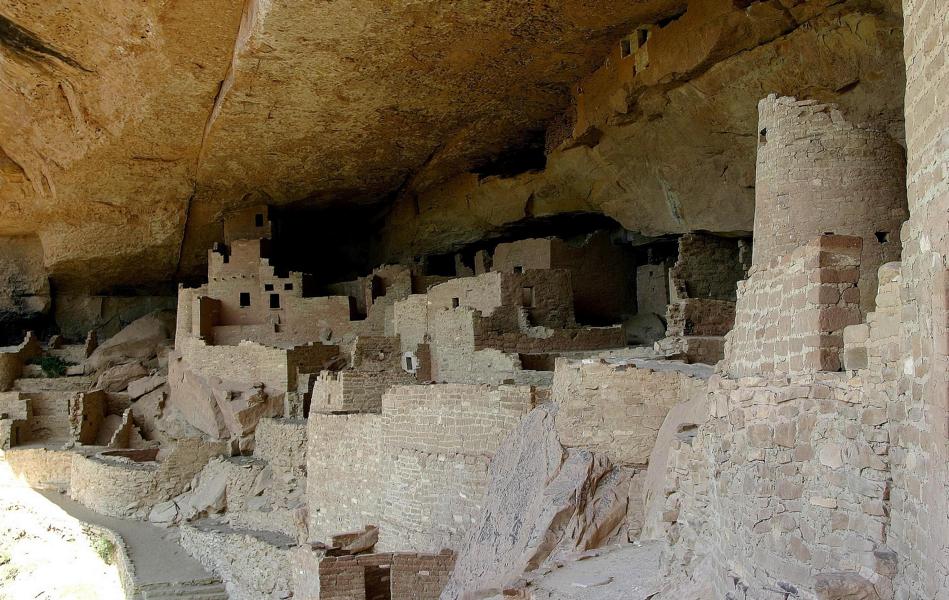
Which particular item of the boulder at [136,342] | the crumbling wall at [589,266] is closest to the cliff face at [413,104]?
the crumbling wall at [589,266]

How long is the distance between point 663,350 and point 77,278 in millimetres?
19954

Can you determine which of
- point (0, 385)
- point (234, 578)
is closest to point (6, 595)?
point (234, 578)

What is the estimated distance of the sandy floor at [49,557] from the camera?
1385 centimetres

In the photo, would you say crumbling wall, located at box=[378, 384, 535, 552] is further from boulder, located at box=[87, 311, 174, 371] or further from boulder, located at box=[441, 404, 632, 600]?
boulder, located at box=[87, 311, 174, 371]

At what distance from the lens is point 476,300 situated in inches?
647

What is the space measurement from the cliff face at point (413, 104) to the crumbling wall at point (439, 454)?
5659 mm

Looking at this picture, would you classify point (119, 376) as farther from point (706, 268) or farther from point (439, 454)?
point (706, 268)

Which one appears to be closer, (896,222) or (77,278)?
(896,222)

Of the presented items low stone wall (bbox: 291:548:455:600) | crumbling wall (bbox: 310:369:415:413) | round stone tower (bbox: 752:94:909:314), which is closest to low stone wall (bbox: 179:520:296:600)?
crumbling wall (bbox: 310:369:415:413)

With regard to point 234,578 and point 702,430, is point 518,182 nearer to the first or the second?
point 234,578

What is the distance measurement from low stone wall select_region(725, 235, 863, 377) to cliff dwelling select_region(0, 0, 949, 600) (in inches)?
0.8

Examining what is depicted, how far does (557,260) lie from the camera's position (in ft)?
57.9

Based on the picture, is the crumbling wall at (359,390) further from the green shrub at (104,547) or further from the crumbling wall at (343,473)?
the green shrub at (104,547)

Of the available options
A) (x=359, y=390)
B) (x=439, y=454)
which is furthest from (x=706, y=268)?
(x=439, y=454)
